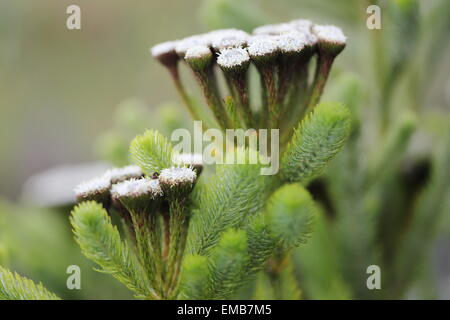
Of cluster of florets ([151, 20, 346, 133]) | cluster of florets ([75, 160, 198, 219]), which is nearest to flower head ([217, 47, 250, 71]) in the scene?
cluster of florets ([151, 20, 346, 133])

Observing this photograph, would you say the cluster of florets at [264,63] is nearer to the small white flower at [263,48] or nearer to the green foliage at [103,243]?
the small white flower at [263,48]

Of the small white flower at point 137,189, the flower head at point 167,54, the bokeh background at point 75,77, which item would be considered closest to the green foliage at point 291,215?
the small white flower at point 137,189

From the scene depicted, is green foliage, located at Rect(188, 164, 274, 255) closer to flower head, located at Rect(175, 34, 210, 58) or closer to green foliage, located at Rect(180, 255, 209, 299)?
green foliage, located at Rect(180, 255, 209, 299)

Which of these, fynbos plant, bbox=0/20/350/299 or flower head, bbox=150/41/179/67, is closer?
fynbos plant, bbox=0/20/350/299

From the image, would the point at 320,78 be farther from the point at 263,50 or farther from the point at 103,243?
the point at 103,243
